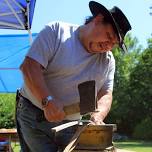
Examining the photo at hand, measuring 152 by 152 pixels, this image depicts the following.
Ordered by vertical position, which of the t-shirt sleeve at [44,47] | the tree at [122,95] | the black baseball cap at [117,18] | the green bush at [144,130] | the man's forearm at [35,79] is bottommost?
the green bush at [144,130]

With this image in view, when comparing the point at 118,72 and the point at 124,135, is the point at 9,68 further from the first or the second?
the point at 118,72

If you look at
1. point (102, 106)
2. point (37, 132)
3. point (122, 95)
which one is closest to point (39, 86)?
point (37, 132)

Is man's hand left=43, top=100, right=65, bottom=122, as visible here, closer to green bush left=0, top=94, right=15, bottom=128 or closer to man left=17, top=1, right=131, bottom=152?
man left=17, top=1, right=131, bottom=152

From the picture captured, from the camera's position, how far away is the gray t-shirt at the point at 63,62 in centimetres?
340

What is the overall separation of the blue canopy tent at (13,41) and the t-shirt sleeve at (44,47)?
588 cm

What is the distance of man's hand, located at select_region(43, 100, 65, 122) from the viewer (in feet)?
10.4

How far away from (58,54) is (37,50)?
0.16 metres

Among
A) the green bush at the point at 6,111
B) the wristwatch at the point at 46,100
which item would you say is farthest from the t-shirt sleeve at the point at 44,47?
the green bush at the point at 6,111

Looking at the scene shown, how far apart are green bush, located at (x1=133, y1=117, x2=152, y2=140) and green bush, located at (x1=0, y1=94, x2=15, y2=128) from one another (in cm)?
1372

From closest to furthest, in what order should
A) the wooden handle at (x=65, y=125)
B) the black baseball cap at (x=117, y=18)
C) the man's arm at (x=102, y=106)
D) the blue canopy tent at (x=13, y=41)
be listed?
the wooden handle at (x=65, y=125)
the black baseball cap at (x=117, y=18)
the man's arm at (x=102, y=106)
the blue canopy tent at (x=13, y=41)

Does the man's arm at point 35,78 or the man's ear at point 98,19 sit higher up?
the man's ear at point 98,19

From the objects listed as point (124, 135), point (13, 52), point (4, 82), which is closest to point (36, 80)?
point (13, 52)

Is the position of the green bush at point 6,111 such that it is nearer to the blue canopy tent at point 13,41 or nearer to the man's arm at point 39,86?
the blue canopy tent at point 13,41

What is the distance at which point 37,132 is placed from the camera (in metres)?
3.42
